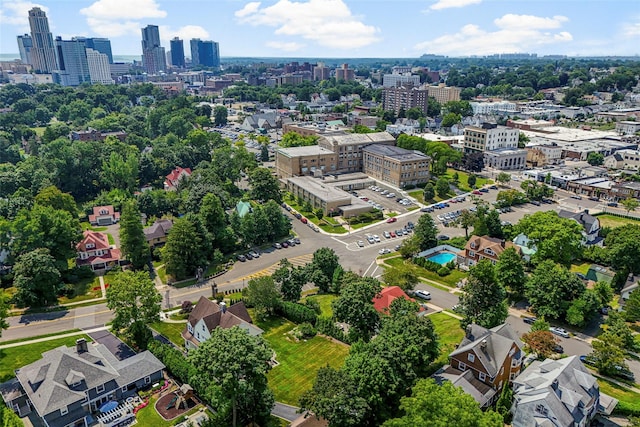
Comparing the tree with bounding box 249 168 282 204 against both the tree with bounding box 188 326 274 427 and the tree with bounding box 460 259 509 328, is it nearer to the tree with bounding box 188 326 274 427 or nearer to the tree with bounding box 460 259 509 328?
the tree with bounding box 460 259 509 328

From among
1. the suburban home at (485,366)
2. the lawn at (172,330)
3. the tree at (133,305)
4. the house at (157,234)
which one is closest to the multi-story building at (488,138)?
the house at (157,234)

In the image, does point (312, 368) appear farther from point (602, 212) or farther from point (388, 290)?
point (602, 212)

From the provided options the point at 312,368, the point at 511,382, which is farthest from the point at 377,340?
the point at 511,382

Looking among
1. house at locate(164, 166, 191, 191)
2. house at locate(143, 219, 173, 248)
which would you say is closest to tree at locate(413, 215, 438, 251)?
house at locate(143, 219, 173, 248)

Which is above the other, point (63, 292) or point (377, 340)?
point (377, 340)

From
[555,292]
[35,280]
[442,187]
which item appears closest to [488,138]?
[442,187]

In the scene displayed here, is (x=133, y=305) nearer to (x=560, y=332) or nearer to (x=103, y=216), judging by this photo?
(x=560, y=332)
